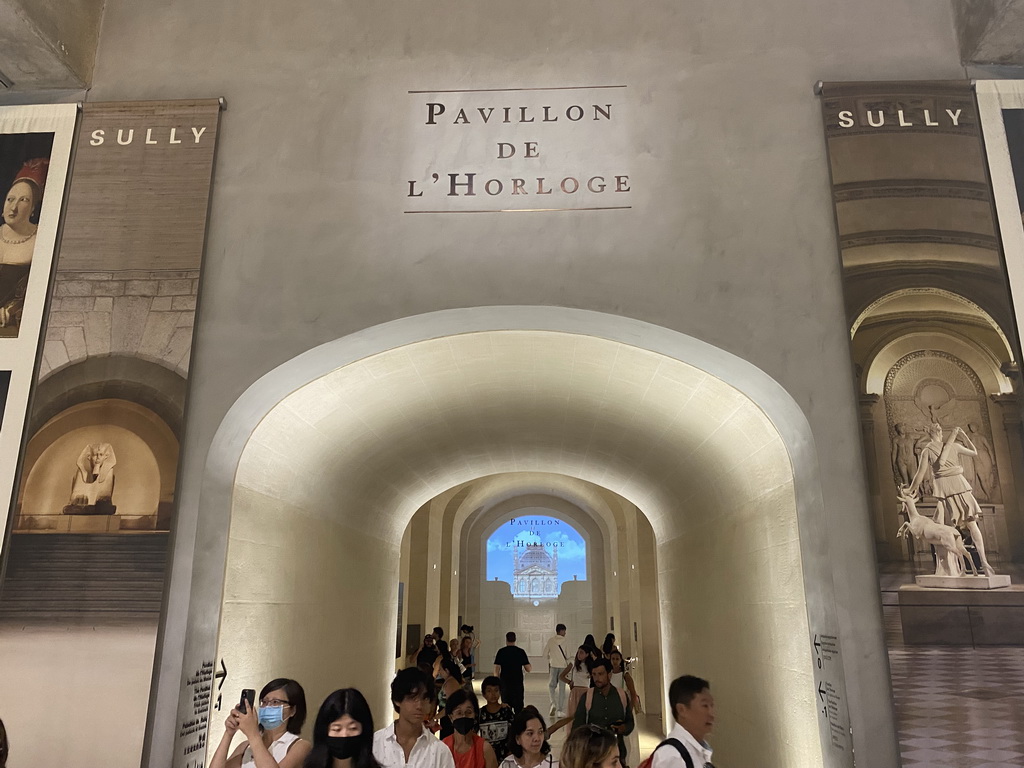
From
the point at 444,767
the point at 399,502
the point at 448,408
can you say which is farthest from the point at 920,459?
the point at 399,502

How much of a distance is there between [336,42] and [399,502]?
6.52 metres

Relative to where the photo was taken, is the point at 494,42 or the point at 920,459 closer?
the point at 920,459

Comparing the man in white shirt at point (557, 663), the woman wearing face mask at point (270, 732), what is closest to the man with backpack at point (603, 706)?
the woman wearing face mask at point (270, 732)

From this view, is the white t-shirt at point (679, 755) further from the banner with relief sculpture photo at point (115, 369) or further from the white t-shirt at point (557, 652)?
the white t-shirt at point (557, 652)

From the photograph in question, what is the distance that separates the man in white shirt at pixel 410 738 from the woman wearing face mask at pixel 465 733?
2.51 feet

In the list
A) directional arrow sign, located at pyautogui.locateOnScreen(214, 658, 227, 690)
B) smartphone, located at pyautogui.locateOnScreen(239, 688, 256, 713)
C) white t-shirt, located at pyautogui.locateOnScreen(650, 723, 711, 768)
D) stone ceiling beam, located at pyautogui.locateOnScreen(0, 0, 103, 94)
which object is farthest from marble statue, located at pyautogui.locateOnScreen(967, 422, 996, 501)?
stone ceiling beam, located at pyautogui.locateOnScreen(0, 0, 103, 94)

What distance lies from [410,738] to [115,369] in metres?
→ 3.13

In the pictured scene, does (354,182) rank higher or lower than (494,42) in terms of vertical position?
lower

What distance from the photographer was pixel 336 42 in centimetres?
614

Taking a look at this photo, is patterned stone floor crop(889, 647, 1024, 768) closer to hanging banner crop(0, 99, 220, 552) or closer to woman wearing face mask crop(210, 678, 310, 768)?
woman wearing face mask crop(210, 678, 310, 768)

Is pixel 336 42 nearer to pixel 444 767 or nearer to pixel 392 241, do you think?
pixel 392 241

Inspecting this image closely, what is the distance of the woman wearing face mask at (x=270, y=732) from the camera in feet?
11.1

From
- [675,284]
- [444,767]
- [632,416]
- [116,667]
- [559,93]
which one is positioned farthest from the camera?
[632,416]

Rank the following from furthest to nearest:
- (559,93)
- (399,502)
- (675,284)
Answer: (399,502) < (559,93) < (675,284)
